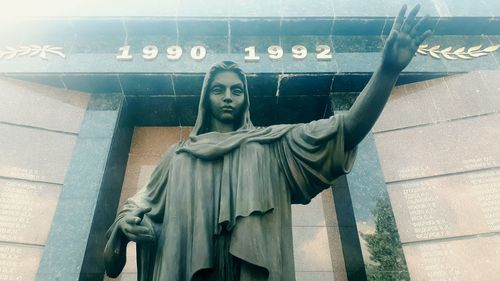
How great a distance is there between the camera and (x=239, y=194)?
4.07 metres

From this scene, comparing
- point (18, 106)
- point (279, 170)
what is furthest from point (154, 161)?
point (279, 170)

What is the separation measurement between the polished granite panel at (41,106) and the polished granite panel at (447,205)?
5.30 meters

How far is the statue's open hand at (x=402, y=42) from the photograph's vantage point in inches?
157

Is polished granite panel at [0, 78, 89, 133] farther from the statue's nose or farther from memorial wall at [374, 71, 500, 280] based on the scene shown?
memorial wall at [374, 71, 500, 280]

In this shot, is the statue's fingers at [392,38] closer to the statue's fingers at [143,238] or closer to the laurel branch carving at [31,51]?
the statue's fingers at [143,238]

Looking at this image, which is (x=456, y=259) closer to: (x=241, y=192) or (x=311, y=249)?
(x=311, y=249)

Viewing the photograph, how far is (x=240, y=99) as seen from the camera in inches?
195

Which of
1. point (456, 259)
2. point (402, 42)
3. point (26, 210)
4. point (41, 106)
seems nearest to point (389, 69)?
point (402, 42)

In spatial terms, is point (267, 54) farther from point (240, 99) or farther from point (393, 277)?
point (393, 277)

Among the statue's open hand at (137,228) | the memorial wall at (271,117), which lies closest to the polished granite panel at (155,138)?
the memorial wall at (271,117)

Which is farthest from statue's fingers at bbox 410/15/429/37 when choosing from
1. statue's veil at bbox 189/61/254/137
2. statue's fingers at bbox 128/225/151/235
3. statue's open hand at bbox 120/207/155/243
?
statue's fingers at bbox 128/225/151/235

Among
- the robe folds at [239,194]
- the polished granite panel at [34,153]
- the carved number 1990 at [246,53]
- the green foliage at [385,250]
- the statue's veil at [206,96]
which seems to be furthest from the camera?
the carved number 1990 at [246,53]

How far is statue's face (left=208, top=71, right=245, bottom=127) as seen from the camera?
4.91 metres

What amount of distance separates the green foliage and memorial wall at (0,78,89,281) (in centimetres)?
445
